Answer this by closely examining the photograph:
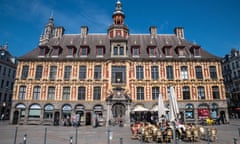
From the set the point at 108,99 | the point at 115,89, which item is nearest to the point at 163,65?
the point at 115,89

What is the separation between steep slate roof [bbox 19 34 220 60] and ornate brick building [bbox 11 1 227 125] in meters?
0.18

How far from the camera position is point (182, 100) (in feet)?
89.8

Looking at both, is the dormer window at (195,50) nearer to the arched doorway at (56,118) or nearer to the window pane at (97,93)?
the window pane at (97,93)

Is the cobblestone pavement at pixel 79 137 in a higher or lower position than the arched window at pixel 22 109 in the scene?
lower

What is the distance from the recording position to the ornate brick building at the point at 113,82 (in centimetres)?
2692

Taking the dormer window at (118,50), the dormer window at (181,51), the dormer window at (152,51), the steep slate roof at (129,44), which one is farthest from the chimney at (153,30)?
the dormer window at (118,50)

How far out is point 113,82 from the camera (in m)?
27.9

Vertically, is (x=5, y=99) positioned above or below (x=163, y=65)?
below

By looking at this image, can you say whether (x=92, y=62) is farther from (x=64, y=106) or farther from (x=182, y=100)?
(x=182, y=100)

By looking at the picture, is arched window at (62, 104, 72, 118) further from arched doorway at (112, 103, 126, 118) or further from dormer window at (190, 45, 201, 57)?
dormer window at (190, 45, 201, 57)

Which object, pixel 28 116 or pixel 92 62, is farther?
pixel 92 62

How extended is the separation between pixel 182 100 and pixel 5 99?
41786 mm

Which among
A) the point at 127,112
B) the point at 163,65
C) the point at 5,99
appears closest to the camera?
the point at 127,112

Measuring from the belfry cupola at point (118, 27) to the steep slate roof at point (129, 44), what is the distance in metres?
1.62
